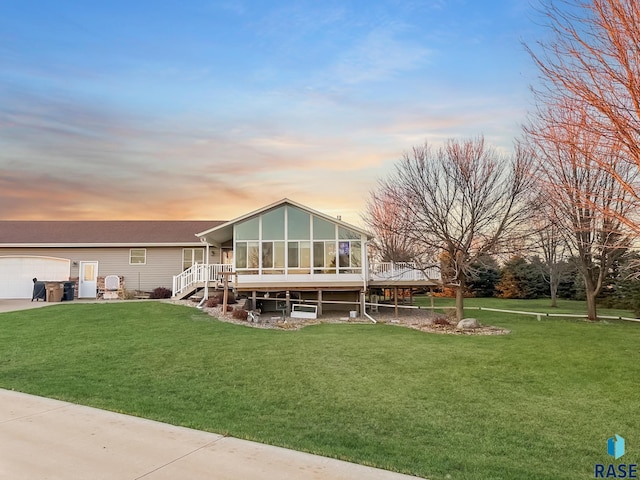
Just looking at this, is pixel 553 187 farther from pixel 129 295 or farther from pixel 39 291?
pixel 39 291

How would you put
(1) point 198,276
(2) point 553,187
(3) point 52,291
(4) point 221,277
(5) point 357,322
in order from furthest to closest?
1. (3) point 52,291
2. (1) point 198,276
3. (4) point 221,277
4. (5) point 357,322
5. (2) point 553,187

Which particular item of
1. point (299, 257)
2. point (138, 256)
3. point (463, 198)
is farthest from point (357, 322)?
point (138, 256)

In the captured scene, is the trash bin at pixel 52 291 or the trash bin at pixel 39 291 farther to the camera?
the trash bin at pixel 39 291

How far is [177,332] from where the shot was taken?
1113 cm

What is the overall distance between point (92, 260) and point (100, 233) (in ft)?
5.65

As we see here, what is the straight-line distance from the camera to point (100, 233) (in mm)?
22672

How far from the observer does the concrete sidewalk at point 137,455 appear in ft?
10.4

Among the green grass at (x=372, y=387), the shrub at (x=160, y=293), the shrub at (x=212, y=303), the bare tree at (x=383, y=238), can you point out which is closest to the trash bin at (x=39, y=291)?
the shrub at (x=160, y=293)

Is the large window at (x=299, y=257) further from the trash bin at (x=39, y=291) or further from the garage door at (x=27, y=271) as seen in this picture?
the garage door at (x=27, y=271)

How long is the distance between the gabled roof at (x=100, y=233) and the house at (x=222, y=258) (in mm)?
54

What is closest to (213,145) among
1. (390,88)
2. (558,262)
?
(390,88)

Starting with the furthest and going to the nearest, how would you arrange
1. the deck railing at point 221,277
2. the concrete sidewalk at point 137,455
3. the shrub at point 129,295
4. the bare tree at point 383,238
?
1. the bare tree at point 383,238
2. the shrub at point 129,295
3. the deck railing at point 221,277
4. the concrete sidewalk at point 137,455

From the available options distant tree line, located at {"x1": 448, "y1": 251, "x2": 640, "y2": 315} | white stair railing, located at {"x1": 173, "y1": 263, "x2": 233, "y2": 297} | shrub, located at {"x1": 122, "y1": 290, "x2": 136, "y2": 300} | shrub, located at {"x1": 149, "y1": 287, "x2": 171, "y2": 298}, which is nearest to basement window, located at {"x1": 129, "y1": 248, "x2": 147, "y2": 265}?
shrub, located at {"x1": 122, "y1": 290, "x2": 136, "y2": 300}

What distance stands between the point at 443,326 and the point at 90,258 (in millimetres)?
18500
